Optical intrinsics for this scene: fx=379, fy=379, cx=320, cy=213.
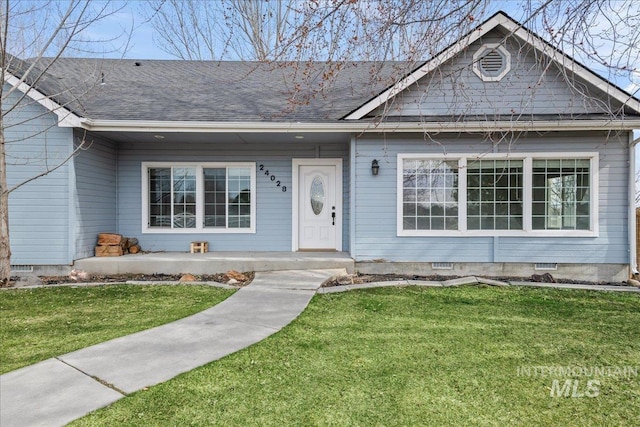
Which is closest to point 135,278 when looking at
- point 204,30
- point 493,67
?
point 493,67

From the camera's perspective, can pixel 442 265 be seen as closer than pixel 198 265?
No

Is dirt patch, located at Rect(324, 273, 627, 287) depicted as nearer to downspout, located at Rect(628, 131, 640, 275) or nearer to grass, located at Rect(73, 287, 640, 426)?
downspout, located at Rect(628, 131, 640, 275)

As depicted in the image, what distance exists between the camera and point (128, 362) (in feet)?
10.7

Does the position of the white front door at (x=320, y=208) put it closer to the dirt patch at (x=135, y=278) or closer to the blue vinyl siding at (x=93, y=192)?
the dirt patch at (x=135, y=278)

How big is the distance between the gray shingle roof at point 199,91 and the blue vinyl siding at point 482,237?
4.53 ft

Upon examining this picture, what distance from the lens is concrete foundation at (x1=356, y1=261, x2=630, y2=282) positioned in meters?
7.20

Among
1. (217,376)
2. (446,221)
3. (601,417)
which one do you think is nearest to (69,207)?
(217,376)

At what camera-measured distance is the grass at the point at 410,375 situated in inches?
98.2

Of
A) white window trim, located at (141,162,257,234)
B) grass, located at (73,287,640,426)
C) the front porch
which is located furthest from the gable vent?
white window trim, located at (141,162,257,234)

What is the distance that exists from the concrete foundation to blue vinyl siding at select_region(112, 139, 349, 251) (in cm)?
148

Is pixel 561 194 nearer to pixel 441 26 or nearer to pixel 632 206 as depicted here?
pixel 632 206

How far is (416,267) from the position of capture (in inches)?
291

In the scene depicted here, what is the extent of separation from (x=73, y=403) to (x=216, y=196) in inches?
252

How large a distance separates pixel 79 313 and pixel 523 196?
7.64 metres
